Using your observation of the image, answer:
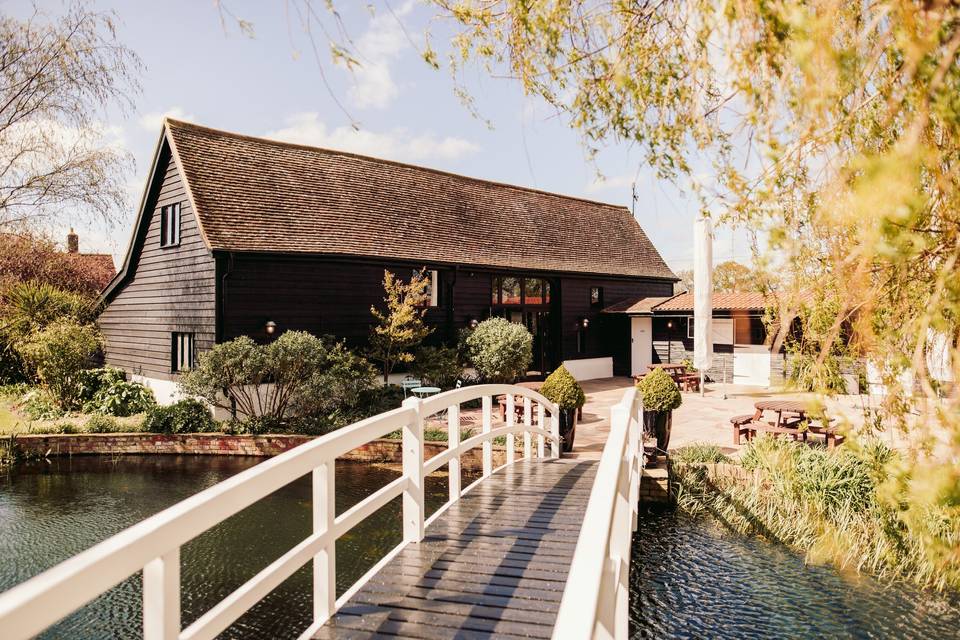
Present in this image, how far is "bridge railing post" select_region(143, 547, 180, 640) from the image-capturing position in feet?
6.32

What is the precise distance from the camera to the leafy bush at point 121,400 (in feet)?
51.2

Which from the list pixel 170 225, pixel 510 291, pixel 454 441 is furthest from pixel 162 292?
pixel 454 441

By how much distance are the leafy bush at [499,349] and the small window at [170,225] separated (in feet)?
28.2

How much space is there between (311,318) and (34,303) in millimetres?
8771

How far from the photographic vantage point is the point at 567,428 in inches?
421

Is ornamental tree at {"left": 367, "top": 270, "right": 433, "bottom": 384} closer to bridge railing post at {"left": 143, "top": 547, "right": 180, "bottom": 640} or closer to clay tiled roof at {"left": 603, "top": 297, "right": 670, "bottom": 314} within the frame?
clay tiled roof at {"left": 603, "top": 297, "right": 670, "bottom": 314}

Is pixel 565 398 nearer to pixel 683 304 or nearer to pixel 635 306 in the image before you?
pixel 683 304

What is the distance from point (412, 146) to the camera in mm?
7973

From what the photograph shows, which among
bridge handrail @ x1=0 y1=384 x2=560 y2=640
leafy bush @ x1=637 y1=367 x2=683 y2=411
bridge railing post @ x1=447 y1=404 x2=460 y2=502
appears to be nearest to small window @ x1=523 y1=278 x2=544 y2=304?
leafy bush @ x1=637 y1=367 x2=683 y2=411

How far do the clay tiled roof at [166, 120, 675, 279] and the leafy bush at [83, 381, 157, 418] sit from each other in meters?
4.95

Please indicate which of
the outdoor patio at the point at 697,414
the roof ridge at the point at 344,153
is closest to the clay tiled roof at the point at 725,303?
the outdoor patio at the point at 697,414

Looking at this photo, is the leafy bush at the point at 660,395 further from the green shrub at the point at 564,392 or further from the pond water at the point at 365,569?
the pond water at the point at 365,569

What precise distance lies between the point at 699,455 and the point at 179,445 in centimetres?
1025

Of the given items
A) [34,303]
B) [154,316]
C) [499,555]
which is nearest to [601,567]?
[499,555]
